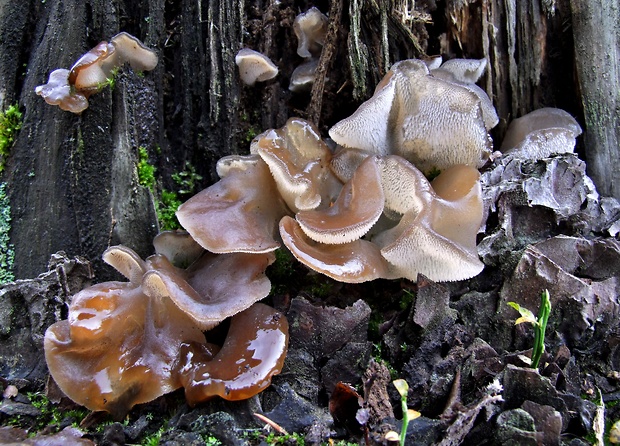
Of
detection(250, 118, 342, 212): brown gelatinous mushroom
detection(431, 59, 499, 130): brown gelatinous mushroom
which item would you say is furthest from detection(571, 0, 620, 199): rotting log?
detection(250, 118, 342, 212): brown gelatinous mushroom

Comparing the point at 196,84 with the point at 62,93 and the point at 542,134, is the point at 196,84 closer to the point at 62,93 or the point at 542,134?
the point at 62,93

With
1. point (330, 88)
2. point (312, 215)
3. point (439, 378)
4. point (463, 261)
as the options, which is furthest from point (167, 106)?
point (439, 378)

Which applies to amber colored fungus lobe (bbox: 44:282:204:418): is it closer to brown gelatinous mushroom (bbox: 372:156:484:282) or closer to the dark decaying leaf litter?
the dark decaying leaf litter

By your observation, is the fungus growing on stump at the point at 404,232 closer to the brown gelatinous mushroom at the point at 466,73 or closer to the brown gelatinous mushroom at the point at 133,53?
the brown gelatinous mushroom at the point at 466,73

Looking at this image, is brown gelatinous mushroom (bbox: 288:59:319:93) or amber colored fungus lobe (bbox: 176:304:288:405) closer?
amber colored fungus lobe (bbox: 176:304:288:405)

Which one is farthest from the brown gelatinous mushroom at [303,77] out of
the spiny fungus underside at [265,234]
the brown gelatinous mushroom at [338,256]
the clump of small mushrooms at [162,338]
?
the clump of small mushrooms at [162,338]

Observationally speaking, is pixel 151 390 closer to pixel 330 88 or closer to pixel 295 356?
pixel 295 356
